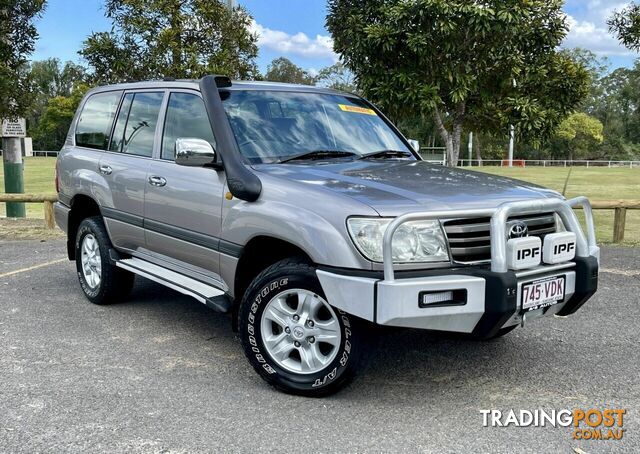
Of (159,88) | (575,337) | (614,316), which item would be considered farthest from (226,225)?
(614,316)

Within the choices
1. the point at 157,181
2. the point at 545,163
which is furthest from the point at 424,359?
the point at 545,163

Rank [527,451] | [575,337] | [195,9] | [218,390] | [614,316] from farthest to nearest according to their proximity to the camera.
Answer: [195,9] → [614,316] → [575,337] → [218,390] → [527,451]

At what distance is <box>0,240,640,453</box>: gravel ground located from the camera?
3.17 m

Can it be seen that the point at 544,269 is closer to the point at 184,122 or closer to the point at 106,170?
the point at 184,122

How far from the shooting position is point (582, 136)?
74.1 metres

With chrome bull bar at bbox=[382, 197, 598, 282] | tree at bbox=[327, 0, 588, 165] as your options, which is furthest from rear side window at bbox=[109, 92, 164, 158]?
tree at bbox=[327, 0, 588, 165]

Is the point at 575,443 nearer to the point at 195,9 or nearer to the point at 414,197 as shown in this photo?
the point at 414,197

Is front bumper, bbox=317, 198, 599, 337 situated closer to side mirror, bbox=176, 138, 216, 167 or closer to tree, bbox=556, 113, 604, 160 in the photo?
side mirror, bbox=176, 138, 216, 167

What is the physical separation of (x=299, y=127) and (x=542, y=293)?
206cm

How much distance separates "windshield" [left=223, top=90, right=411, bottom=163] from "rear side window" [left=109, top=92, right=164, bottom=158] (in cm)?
86

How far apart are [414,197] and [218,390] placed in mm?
1661

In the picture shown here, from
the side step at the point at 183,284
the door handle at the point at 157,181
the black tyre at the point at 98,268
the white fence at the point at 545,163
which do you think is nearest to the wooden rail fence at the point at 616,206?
the black tyre at the point at 98,268

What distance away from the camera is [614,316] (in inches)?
214

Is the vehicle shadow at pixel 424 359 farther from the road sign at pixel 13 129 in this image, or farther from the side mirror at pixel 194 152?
the road sign at pixel 13 129
